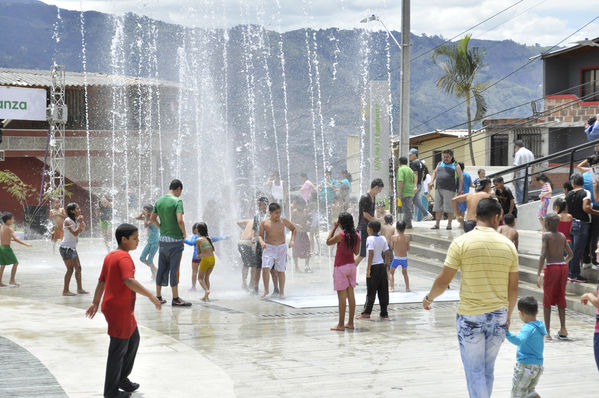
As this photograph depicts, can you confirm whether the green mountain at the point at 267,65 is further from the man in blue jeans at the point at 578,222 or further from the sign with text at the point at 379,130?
the man in blue jeans at the point at 578,222

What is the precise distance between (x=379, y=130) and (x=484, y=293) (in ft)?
38.7

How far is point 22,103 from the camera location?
28.4 metres

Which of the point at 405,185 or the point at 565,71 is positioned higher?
the point at 565,71

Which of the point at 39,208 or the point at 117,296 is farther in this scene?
the point at 39,208

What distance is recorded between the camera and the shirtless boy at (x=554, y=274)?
9.23 m

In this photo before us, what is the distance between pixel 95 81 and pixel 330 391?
29693 millimetres

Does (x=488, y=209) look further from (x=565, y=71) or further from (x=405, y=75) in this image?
(x=565, y=71)

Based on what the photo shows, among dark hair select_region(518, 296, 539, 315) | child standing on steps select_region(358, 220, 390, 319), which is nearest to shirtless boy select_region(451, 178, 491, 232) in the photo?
child standing on steps select_region(358, 220, 390, 319)

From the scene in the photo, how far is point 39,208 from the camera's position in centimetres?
2702

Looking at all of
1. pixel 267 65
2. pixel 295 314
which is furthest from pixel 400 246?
pixel 267 65

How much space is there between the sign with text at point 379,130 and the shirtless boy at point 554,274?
7.88 metres

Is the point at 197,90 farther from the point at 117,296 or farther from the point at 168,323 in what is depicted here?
the point at 117,296

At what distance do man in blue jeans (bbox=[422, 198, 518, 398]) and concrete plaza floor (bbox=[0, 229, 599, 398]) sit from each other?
1.25 m

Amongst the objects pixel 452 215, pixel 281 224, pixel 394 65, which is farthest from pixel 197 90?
pixel 394 65
